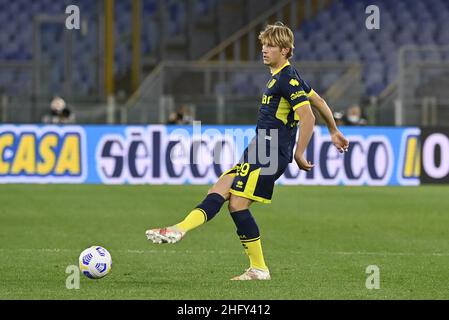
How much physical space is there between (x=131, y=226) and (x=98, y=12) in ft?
64.1

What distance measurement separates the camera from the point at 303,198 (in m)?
21.2

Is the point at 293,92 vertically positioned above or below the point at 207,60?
below

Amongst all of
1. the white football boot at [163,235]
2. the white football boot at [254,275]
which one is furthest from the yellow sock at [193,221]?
the white football boot at [254,275]

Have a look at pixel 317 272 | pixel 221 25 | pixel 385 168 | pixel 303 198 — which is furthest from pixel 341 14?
pixel 317 272

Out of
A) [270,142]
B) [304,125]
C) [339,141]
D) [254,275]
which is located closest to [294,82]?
[304,125]

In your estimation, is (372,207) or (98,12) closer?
(372,207)

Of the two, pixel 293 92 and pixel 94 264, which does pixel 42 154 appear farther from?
pixel 293 92

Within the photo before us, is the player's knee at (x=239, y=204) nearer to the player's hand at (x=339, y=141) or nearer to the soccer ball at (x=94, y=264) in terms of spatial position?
the player's hand at (x=339, y=141)

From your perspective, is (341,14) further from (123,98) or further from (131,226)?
(131,226)

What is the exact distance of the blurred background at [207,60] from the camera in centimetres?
2822

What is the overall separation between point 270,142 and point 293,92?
1.57 feet

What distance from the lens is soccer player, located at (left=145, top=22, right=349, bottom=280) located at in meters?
9.95

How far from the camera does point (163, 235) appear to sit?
9422 millimetres

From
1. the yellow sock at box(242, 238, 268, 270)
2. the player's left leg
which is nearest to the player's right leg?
the player's left leg
